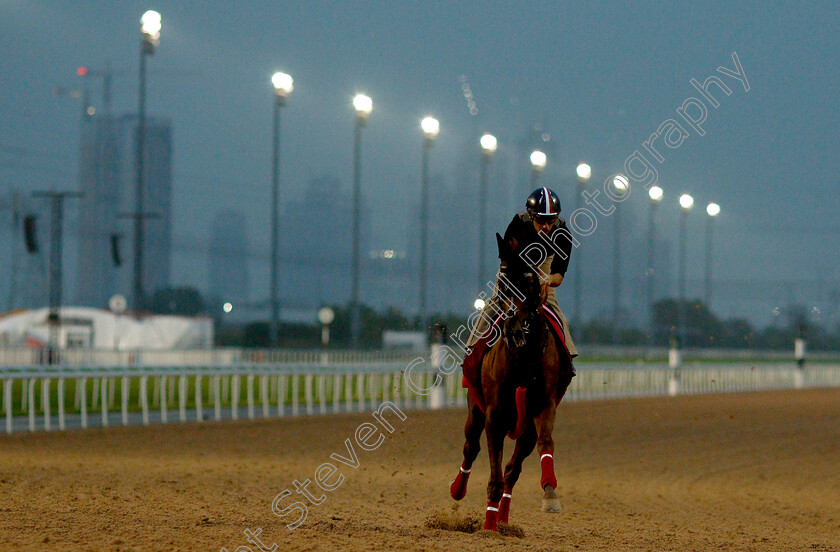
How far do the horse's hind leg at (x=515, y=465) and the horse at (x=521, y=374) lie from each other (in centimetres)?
4

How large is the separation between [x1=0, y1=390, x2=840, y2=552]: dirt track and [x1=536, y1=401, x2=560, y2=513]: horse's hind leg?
39 cm

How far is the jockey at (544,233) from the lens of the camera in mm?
7531

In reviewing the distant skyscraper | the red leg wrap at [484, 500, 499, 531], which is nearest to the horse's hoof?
the red leg wrap at [484, 500, 499, 531]

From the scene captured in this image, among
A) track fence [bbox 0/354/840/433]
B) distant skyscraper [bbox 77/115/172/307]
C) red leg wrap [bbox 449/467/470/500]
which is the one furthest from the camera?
distant skyscraper [bbox 77/115/172/307]

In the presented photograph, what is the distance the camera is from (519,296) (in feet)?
23.9

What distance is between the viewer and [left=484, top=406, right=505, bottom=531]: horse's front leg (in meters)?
7.52

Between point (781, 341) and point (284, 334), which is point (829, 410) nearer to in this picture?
point (781, 341)

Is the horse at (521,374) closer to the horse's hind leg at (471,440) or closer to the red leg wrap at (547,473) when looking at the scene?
the red leg wrap at (547,473)

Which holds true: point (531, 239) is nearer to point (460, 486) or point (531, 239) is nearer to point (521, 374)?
point (521, 374)

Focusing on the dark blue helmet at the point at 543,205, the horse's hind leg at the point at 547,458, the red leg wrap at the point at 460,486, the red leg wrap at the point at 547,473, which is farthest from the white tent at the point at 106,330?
the red leg wrap at the point at 547,473

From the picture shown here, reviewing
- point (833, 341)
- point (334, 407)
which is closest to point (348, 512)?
point (334, 407)

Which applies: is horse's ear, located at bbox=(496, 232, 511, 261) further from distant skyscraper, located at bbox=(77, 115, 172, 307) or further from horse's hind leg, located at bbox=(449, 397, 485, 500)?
distant skyscraper, located at bbox=(77, 115, 172, 307)

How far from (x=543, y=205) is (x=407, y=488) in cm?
494

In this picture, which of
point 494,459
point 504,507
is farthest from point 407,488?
point 494,459
